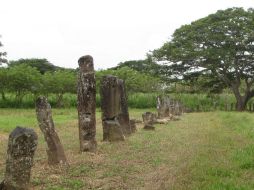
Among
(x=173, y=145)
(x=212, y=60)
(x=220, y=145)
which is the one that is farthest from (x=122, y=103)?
(x=212, y=60)

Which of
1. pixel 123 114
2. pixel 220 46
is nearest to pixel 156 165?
pixel 123 114

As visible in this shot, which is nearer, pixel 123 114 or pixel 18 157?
pixel 18 157

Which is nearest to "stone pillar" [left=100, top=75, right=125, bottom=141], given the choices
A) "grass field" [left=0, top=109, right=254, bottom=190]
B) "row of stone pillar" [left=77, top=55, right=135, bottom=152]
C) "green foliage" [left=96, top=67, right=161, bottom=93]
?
"row of stone pillar" [left=77, top=55, right=135, bottom=152]

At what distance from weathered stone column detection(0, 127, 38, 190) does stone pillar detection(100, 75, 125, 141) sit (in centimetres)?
742

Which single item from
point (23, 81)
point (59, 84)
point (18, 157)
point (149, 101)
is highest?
point (23, 81)

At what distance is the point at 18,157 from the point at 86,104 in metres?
5.49

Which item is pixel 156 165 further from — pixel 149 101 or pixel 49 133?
pixel 149 101

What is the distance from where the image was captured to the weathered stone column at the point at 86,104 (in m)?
13.8

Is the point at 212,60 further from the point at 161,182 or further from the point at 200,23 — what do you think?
the point at 161,182

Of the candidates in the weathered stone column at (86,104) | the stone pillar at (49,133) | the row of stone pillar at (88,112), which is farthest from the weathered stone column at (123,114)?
the stone pillar at (49,133)

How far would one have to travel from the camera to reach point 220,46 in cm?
4297

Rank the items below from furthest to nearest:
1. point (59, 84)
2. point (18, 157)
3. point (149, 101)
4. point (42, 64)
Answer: point (42, 64), point (149, 101), point (59, 84), point (18, 157)

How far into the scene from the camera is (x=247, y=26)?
136 ft

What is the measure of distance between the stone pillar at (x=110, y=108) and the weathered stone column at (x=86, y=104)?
2.12 meters
